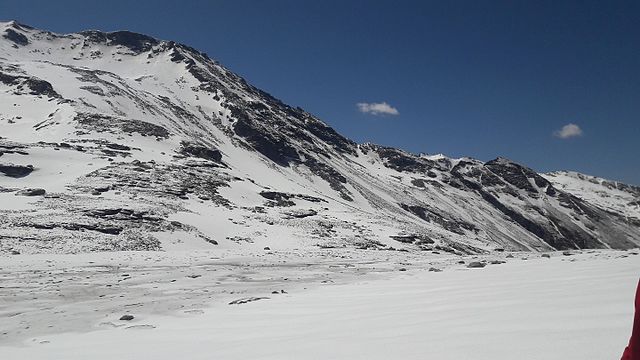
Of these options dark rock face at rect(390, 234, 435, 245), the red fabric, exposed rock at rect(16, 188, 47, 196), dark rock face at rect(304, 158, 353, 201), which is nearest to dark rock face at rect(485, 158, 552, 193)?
dark rock face at rect(304, 158, 353, 201)

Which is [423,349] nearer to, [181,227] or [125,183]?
[181,227]

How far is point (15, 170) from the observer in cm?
4881

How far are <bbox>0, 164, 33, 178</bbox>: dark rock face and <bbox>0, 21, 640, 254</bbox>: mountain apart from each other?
17 cm

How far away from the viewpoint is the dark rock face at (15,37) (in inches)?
7136

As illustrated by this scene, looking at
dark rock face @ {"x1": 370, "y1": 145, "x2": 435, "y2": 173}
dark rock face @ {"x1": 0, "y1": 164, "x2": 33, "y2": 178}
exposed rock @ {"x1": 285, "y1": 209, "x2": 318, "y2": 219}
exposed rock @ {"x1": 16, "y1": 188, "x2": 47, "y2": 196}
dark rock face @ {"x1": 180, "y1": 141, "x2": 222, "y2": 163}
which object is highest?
dark rock face @ {"x1": 370, "y1": 145, "x2": 435, "y2": 173}

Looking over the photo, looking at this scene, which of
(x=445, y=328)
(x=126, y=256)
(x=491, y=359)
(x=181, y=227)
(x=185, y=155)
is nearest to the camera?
(x=491, y=359)

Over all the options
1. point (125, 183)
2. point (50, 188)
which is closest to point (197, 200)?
point (125, 183)

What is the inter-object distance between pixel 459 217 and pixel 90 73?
118887mm

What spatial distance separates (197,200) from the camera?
165 feet

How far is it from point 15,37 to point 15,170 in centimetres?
18064

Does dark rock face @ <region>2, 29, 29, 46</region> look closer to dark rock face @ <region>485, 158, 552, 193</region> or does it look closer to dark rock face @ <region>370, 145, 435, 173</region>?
dark rock face @ <region>370, 145, 435, 173</region>

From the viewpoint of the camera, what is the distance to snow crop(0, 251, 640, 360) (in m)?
3.85

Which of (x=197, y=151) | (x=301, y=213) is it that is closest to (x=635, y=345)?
(x=301, y=213)

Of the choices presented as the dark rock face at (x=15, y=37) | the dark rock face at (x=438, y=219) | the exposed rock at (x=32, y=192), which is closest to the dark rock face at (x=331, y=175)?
the dark rock face at (x=438, y=219)
